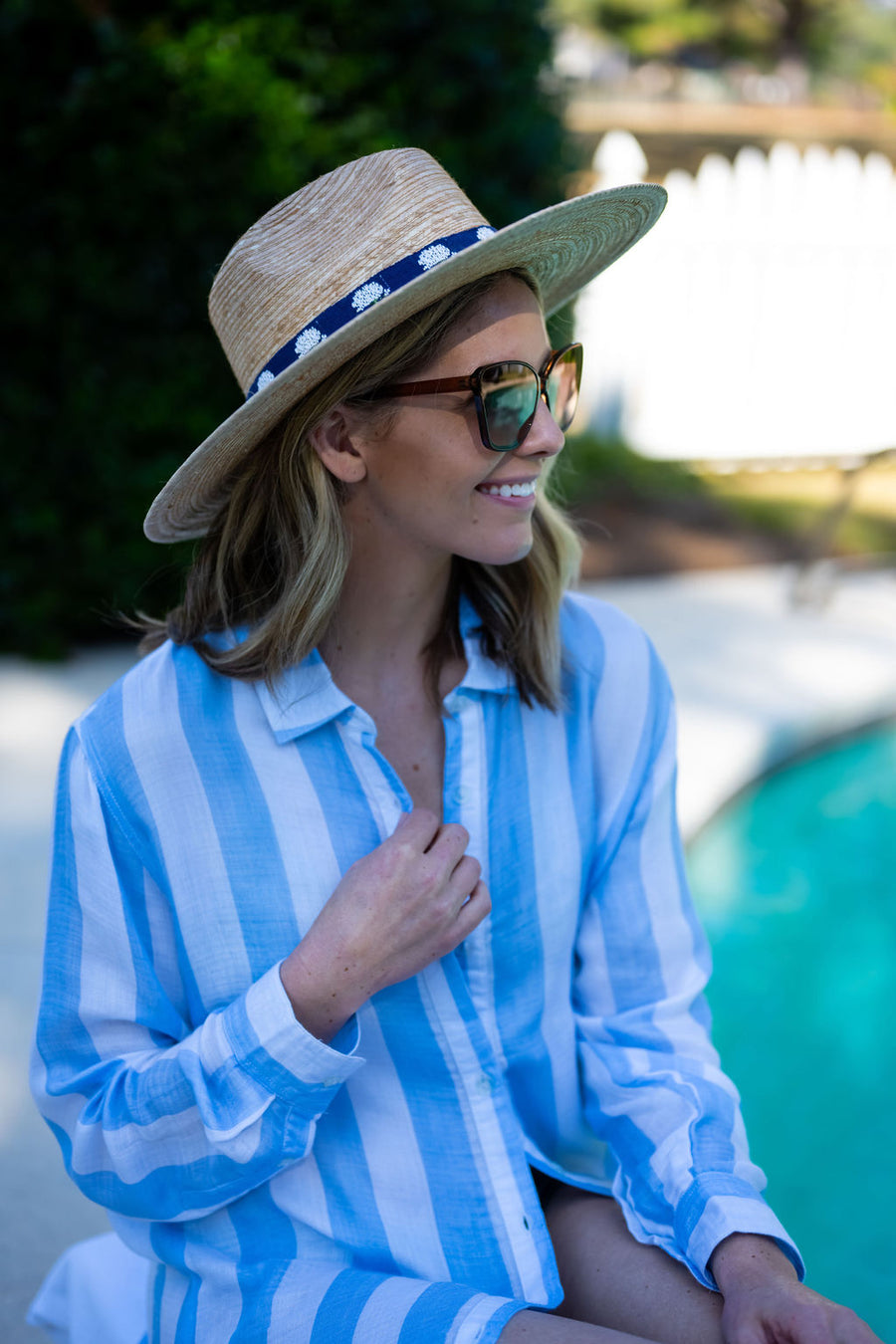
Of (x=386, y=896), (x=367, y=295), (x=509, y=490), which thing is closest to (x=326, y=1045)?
(x=386, y=896)

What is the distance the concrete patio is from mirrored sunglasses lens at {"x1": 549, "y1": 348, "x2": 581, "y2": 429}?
174 cm

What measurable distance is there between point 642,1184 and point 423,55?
4.84m

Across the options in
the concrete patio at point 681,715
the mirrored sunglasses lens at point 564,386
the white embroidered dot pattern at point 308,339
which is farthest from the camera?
the concrete patio at point 681,715

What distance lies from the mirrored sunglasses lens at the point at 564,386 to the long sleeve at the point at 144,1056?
30.9 inches

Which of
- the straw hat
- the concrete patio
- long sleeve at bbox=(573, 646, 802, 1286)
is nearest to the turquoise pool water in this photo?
the concrete patio

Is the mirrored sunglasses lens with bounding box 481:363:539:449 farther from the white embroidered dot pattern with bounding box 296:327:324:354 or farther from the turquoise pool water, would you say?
the turquoise pool water

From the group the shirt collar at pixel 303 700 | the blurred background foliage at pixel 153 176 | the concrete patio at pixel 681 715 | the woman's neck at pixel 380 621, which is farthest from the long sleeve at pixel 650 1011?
the blurred background foliage at pixel 153 176

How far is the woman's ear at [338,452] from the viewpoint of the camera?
1.57 metres

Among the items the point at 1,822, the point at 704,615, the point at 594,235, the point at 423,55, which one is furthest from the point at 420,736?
the point at 704,615

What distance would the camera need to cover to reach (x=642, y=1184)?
59.7 inches

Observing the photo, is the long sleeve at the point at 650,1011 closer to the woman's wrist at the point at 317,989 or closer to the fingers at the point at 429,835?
the fingers at the point at 429,835

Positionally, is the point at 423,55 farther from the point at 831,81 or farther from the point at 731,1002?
the point at 831,81

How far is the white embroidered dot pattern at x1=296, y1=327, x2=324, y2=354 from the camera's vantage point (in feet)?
4.66

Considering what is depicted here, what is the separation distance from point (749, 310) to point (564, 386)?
9.95 meters
